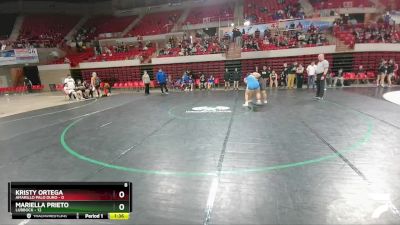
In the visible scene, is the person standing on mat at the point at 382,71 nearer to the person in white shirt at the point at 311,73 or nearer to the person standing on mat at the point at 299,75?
the person in white shirt at the point at 311,73

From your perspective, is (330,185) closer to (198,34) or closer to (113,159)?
(113,159)

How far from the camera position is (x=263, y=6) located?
84.6 ft

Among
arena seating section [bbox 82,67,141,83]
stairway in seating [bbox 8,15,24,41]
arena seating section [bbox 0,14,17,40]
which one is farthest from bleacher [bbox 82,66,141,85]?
arena seating section [bbox 0,14,17,40]

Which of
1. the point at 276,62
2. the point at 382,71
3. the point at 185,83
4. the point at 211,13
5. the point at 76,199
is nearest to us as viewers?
the point at 76,199

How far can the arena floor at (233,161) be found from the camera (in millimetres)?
3607

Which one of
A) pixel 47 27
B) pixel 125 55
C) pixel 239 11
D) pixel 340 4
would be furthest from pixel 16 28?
pixel 340 4

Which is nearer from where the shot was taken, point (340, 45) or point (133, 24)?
point (340, 45)

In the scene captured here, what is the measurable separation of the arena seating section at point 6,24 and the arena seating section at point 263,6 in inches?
892

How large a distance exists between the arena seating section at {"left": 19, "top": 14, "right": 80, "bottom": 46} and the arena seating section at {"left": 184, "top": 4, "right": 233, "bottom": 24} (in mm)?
13099

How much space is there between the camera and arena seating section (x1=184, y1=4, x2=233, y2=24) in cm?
2517

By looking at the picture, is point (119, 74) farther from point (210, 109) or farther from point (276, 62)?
point (210, 109)

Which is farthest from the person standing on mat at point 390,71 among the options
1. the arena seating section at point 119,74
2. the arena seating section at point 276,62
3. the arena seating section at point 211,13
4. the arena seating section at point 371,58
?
the arena seating section at point 119,74

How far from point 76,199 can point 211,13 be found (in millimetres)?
26480

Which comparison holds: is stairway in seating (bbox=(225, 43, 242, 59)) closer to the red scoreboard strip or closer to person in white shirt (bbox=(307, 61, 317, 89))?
person in white shirt (bbox=(307, 61, 317, 89))
